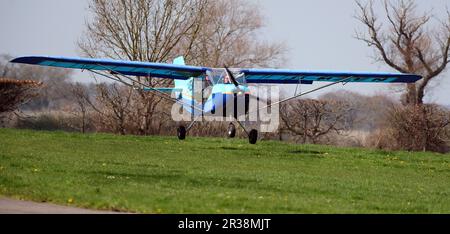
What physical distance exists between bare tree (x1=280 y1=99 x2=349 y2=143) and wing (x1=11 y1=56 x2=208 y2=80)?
41.9 feet

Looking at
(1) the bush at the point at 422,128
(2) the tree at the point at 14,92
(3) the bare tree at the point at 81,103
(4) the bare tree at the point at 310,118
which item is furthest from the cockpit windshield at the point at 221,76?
(3) the bare tree at the point at 81,103

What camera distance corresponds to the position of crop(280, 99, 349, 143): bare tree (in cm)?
4366

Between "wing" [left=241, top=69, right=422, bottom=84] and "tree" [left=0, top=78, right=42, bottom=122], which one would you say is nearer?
"wing" [left=241, top=69, right=422, bottom=84]

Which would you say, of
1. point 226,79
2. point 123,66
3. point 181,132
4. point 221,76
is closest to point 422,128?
point 181,132

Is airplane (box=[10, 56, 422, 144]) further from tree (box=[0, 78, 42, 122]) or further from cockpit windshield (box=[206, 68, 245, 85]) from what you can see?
tree (box=[0, 78, 42, 122])

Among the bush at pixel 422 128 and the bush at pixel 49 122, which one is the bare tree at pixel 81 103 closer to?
the bush at pixel 49 122

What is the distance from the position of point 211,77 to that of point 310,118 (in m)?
15.8

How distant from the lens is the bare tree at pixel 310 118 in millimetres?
43656

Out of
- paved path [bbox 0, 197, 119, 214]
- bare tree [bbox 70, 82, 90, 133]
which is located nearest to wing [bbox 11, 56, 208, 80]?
paved path [bbox 0, 197, 119, 214]

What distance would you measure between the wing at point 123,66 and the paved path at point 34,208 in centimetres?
1333

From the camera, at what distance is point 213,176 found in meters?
18.2

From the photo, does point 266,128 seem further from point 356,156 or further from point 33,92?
point 356,156
